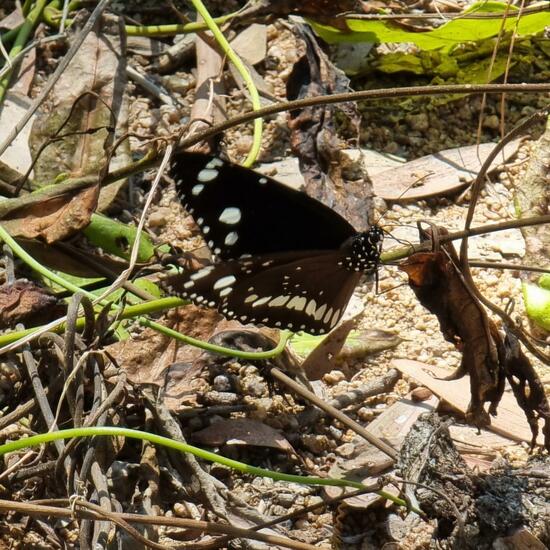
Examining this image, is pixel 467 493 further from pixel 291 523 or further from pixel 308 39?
pixel 308 39

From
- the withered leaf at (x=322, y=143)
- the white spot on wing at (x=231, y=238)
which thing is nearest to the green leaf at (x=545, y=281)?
the withered leaf at (x=322, y=143)

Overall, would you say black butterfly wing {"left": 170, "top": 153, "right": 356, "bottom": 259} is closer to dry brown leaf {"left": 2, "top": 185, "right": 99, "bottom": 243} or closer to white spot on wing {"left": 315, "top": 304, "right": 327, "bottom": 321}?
white spot on wing {"left": 315, "top": 304, "right": 327, "bottom": 321}

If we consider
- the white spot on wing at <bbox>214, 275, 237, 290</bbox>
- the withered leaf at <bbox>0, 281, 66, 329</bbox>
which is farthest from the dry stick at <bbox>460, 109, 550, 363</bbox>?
the withered leaf at <bbox>0, 281, 66, 329</bbox>

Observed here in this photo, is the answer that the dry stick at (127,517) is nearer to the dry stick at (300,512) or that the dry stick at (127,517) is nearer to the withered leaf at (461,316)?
the dry stick at (300,512)

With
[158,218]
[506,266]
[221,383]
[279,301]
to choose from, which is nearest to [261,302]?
[279,301]

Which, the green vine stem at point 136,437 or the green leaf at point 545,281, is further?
the green leaf at point 545,281

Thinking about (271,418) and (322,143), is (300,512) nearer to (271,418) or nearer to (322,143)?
(271,418)
